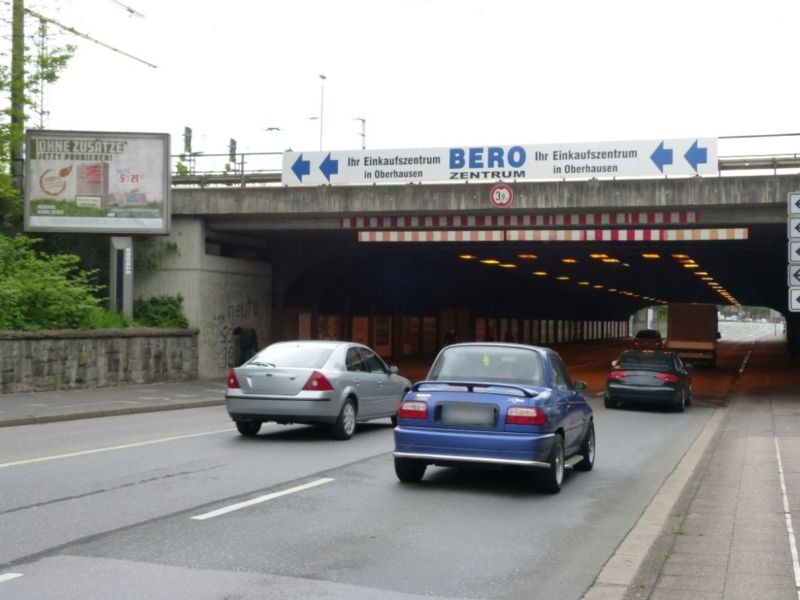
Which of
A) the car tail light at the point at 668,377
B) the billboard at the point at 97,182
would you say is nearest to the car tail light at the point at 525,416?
the car tail light at the point at 668,377

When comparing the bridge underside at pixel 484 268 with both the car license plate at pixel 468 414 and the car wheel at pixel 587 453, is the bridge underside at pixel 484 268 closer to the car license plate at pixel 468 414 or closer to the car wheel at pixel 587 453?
the car wheel at pixel 587 453

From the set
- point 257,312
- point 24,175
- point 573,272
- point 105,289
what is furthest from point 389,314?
point 24,175

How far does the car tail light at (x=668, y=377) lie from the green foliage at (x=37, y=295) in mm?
13787

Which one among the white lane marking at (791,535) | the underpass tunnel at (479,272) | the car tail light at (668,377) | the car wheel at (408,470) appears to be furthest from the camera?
the underpass tunnel at (479,272)

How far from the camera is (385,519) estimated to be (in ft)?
28.5

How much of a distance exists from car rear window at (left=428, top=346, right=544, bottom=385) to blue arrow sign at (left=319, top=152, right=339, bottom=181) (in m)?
17.6

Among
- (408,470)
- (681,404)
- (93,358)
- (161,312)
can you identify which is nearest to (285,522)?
(408,470)

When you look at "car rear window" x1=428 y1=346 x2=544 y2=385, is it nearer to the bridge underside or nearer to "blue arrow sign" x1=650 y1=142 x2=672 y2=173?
"blue arrow sign" x1=650 y1=142 x2=672 y2=173

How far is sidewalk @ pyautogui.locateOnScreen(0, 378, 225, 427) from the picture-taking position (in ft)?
56.9

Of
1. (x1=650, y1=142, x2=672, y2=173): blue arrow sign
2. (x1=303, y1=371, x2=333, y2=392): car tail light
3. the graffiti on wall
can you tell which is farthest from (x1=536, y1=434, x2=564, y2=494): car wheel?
the graffiti on wall

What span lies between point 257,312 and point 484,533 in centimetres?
2535

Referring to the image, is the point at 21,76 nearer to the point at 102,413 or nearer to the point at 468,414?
→ the point at 102,413

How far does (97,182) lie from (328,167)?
6.33 m

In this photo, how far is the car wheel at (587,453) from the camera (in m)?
12.2
